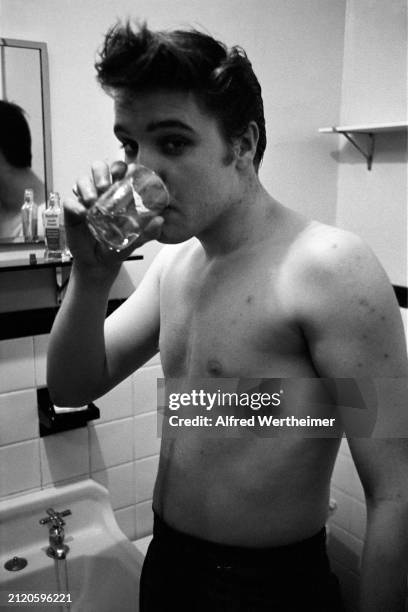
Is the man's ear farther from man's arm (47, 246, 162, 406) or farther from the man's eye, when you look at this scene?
man's arm (47, 246, 162, 406)

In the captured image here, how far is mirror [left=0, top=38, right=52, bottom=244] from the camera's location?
4.32ft

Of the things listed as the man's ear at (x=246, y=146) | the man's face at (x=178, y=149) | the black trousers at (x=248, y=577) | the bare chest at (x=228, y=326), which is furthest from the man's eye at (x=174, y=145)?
the black trousers at (x=248, y=577)

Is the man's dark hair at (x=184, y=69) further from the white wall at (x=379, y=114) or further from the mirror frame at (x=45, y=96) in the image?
the white wall at (x=379, y=114)

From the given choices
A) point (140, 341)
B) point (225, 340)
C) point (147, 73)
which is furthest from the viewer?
point (140, 341)

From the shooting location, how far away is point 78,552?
1.49 metres

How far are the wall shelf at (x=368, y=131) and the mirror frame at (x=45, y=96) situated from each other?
0.95 meters

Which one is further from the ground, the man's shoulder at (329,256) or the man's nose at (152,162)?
the man's nose at (152,162)

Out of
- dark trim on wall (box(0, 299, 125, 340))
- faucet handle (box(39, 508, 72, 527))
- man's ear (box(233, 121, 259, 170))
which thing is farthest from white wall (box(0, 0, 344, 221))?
faucet handle (box(39, 508, 72, 527))

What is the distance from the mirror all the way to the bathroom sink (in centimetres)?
74

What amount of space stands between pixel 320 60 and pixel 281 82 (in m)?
0.21

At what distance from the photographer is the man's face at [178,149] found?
0.76 meters

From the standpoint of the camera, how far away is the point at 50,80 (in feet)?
4.53

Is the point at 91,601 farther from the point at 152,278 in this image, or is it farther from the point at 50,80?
the point at 50,80

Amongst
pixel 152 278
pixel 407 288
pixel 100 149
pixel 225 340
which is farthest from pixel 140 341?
pixel 407 288
